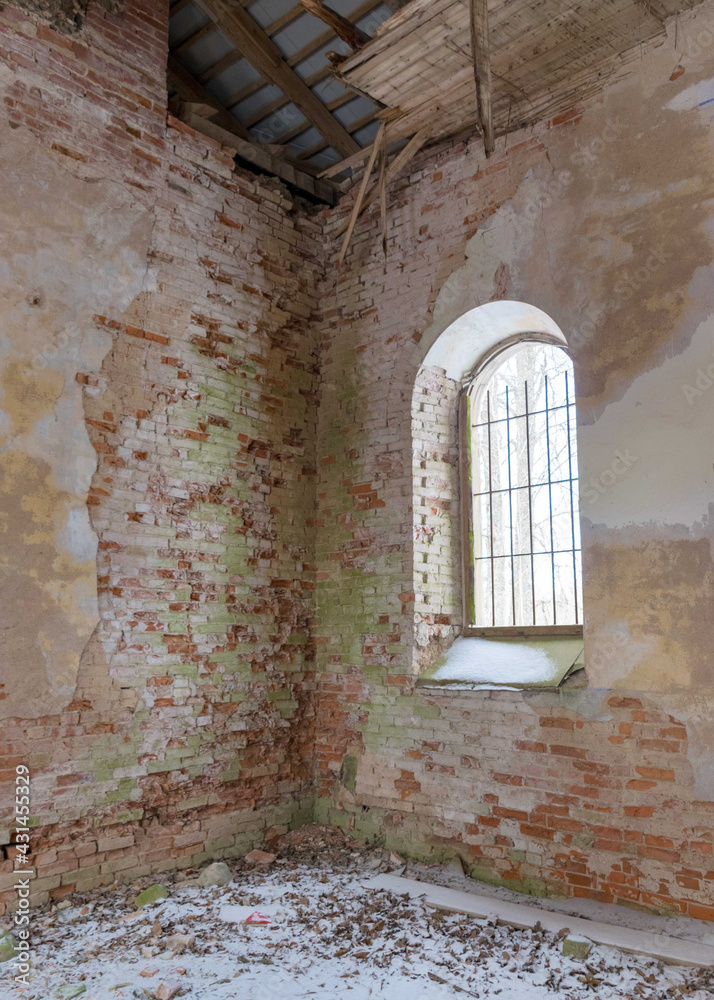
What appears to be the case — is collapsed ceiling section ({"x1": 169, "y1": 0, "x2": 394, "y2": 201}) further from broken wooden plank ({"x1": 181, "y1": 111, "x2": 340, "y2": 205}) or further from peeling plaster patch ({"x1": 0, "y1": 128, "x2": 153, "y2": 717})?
peeling plaster patch ({"x1": 0, "y1": 128, "x2": 153, "y2": 717})

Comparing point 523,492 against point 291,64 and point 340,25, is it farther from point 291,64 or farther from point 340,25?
point 291,64

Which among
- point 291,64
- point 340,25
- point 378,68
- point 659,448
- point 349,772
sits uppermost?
point 291,64

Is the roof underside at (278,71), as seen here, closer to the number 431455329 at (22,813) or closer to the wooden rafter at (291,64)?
the wooden rafter at (291,64)

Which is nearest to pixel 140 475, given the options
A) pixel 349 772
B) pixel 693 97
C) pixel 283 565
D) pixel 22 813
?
pixel 283 565

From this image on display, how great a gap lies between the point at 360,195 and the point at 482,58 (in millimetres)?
1336

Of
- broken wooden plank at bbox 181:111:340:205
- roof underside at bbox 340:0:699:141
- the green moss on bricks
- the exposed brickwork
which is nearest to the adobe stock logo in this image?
the exposed brickwork

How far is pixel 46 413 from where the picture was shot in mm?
4215

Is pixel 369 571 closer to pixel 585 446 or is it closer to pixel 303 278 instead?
pixel 585 446

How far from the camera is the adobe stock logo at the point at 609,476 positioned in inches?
158

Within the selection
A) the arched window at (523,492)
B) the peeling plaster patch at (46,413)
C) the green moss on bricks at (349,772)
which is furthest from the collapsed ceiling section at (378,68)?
the green moss on bricks at (349,772)

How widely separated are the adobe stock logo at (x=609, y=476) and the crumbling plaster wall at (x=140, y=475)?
2.27 metres

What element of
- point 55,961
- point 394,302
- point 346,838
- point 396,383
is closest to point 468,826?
point 346,838

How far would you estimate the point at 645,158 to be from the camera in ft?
13.6

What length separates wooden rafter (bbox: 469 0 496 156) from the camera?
3.92 m
